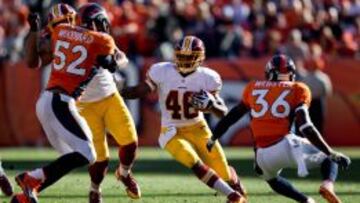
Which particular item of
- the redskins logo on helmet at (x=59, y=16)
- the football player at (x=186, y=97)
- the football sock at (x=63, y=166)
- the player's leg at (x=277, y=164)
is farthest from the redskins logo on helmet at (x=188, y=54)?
the football sock at (x=63, y=166)

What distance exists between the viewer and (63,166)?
767cm

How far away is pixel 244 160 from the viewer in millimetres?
13734

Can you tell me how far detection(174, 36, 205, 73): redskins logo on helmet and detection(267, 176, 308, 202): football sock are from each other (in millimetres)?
1240

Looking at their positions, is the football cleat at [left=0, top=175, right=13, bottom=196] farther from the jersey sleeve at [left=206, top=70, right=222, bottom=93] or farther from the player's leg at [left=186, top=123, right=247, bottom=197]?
the jersey sleeve at [left=206, top=70, right=222, bottom=93]

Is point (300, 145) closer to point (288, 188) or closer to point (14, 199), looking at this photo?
point (288, 188)

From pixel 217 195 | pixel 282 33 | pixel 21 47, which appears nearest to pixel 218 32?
pixel 282 33

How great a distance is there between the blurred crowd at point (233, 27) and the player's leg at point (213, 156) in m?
7.14

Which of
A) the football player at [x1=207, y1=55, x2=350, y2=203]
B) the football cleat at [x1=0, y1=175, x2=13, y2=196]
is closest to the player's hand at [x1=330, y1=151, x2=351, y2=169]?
the football player at [x1=207, y1=55, x2=350, y2=203]

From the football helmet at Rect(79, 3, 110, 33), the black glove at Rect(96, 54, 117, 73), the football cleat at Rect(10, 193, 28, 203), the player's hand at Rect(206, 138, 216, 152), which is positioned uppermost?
the football helmet at Rect(79, 3, 110, 33)

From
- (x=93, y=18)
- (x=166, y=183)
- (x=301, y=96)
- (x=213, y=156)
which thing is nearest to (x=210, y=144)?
(x=213, y=156)

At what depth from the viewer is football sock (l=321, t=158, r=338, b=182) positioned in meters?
7.83

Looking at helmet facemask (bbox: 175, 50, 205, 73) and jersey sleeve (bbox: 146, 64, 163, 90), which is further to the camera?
jersey sleeve (bbox: 146, 64, 163, 90)

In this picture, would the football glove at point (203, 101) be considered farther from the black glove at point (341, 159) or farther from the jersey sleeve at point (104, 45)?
the black glove at point (341, 159)

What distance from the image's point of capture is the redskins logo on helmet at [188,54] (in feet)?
28.5
